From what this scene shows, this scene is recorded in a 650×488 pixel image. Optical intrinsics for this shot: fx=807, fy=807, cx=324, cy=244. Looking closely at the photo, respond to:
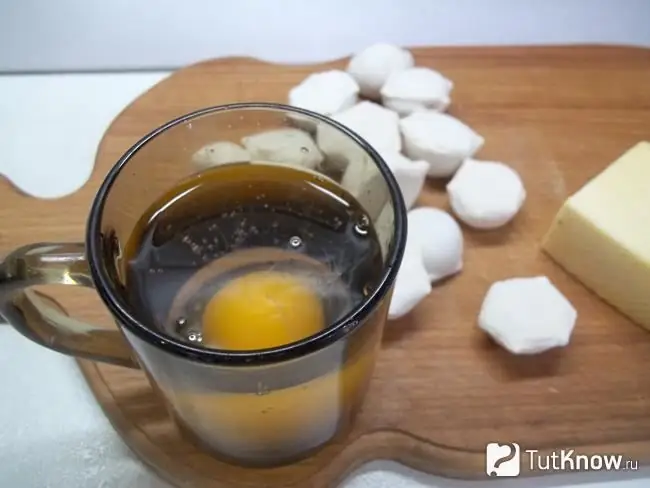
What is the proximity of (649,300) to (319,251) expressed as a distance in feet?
0.89

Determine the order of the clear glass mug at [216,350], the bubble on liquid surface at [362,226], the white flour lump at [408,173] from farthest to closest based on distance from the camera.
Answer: the white flour lump at [408,173], the bubble on liquid surface at [362,226], the clear glass mug at [216,350]

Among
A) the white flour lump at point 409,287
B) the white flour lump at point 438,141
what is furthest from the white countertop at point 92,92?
the white flour lump at point 438,141

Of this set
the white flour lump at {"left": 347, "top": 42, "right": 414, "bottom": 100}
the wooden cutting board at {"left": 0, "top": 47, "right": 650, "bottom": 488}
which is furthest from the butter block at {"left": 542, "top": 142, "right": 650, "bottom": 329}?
the white flour lump at {"left": 347, "top": 42, "right": 414, "bottom": 100}

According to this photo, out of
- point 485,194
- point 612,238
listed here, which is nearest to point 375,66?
point 485,194

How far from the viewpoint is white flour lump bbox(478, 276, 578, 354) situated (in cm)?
61

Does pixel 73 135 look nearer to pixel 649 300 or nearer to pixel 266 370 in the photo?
pixel 266 370

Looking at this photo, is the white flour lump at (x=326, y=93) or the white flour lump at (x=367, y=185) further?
the white flour lump at (x=326, y=93)

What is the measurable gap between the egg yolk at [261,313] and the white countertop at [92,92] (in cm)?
14

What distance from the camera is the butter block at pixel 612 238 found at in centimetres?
64

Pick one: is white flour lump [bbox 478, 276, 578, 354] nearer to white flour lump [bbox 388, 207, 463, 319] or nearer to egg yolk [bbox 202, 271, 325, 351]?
white flour lump [bbox 388, 207, 463, 319]

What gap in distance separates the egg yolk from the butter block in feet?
0.81

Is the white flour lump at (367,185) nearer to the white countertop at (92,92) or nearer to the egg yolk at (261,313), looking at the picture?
the egg yolk at (261,313)

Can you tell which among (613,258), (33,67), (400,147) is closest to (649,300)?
(613,258)

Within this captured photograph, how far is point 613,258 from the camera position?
2.12 feet
